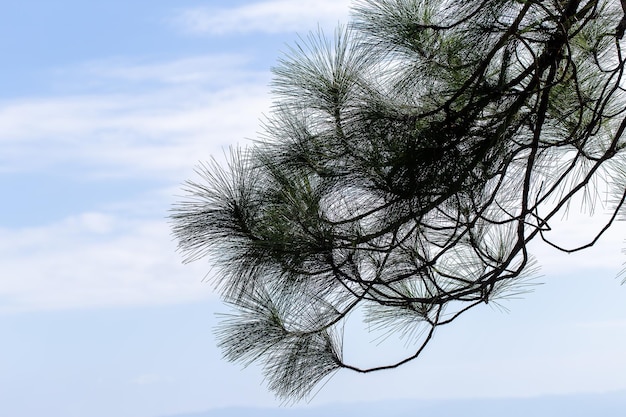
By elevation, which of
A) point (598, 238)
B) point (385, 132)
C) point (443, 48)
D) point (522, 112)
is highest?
point (443, 48)

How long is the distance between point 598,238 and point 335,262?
1.99 feet

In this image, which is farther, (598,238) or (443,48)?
(443,48)

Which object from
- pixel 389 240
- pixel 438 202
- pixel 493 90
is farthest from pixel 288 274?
pixel 493 90

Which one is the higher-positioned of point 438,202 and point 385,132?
point 385,132

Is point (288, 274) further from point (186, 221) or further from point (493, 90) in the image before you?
point (493, 90)

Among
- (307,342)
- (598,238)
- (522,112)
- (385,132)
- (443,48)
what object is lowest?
(307,342)

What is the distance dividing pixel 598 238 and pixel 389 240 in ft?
1.57

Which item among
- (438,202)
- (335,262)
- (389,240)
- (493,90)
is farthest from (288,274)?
(493,90)

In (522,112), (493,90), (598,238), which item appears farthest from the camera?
(522,112)

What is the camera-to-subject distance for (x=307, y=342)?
2248 mm

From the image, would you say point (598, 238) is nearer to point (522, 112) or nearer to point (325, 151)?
point (522, 112)

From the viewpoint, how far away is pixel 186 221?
2107 mm

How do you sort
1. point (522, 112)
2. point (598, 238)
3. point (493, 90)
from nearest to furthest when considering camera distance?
point (493, 90) < point (598, 238) < point (522, 112)

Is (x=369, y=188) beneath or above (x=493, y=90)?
beneath
